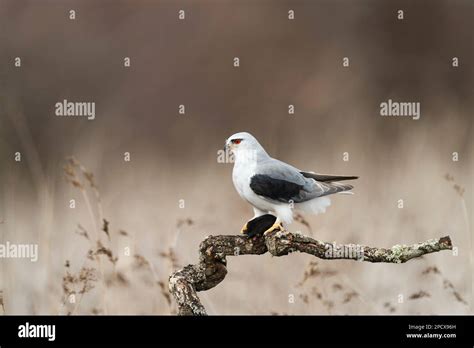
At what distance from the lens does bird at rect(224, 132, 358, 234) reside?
519 centimetres

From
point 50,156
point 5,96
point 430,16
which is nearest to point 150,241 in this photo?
point 50,156

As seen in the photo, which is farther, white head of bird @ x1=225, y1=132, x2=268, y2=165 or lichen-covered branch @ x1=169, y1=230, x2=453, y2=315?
white head of bird @ x1=225, y1=132, x2=268, y2=165

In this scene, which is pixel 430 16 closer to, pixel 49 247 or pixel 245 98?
pixel 245 98

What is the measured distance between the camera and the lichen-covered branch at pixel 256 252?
4570 mm

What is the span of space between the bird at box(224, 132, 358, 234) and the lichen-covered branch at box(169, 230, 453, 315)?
22 cm
